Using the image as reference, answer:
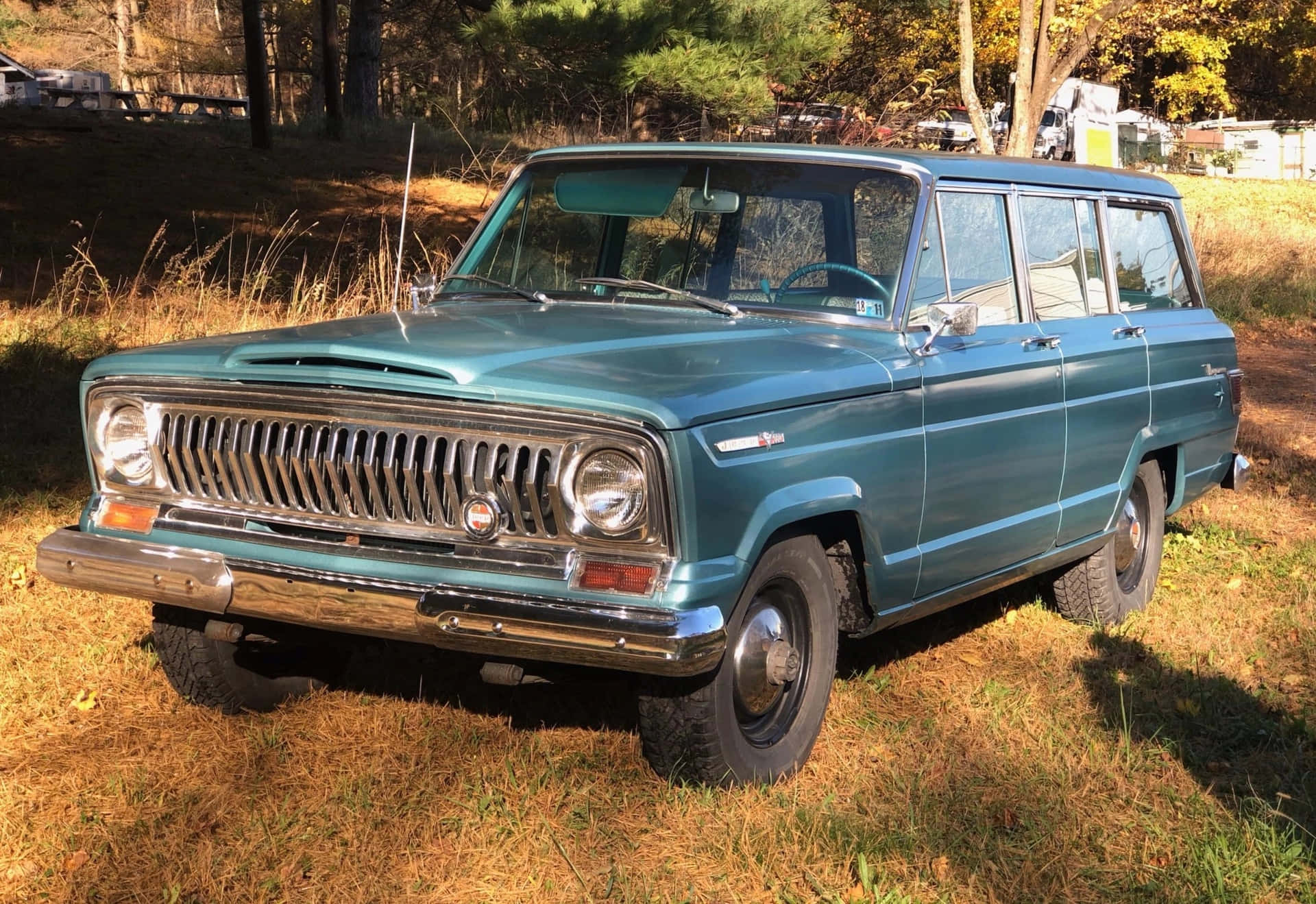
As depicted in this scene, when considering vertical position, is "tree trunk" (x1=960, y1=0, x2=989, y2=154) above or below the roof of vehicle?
above

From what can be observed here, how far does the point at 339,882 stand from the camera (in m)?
3.58

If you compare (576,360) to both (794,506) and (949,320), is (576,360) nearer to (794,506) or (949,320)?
(794,506)

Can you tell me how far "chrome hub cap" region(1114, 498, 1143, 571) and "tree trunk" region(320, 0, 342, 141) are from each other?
17.8m

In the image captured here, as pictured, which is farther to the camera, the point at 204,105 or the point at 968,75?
the point at 204,105

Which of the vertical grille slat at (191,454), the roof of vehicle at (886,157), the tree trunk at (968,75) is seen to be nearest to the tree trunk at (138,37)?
the tree trunk at (968,75)

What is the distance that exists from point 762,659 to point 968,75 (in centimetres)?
1417

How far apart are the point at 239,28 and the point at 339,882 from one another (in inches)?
1734

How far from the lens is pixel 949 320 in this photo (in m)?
4.46

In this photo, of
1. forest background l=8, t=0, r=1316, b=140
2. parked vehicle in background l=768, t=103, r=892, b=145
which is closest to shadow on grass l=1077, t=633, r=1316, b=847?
forest background l=8, t=0, r=1316, b=140

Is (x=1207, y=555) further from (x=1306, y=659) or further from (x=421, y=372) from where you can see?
(x=421, y=372)

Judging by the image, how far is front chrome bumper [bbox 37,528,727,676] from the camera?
336cm

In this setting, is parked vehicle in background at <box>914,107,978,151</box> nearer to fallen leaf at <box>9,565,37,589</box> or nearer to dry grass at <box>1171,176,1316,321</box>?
dry grass at <box>1171,176,1316,321</box>

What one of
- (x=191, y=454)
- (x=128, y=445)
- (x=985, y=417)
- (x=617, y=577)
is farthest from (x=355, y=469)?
(x=985, y=417)

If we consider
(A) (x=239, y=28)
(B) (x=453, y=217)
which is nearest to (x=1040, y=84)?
(B) (x=453, y=217)
